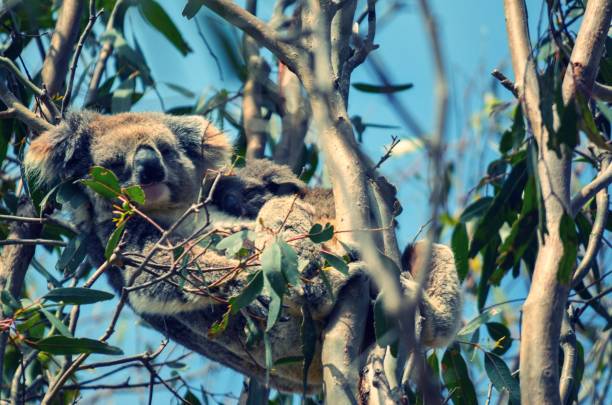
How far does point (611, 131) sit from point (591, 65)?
1.80 metres

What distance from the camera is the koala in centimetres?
314

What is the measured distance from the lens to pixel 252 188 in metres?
3.79

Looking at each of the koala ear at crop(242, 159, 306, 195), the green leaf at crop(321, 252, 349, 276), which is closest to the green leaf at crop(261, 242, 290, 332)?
the green leaf at crop(321, 252, 349, 276)

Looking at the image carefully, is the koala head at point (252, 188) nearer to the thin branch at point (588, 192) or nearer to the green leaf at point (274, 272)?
the green leaf at point (274, 272)

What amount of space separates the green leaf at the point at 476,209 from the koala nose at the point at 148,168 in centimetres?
138

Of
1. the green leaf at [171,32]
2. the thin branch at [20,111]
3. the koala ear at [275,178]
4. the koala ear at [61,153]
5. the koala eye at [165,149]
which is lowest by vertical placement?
the thin branch at [20,111]

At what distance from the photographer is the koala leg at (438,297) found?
3279 mm

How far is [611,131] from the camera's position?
398 centimetres

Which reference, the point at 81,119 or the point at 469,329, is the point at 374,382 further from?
the point at 81,119

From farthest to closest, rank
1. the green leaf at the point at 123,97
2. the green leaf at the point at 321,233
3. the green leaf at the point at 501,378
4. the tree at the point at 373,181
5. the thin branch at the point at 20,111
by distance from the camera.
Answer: the green leaf at the point at 123,97
the thin branch at the point at 20,111
the green leaf at the point at 501,378
the green leaf at the point at 321,233
the tree at the point at 373,181

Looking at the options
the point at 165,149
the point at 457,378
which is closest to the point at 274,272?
the point at 457,378

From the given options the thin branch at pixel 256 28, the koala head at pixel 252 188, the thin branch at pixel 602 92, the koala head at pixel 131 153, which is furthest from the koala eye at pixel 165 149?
the thin branch at pixel 602 92

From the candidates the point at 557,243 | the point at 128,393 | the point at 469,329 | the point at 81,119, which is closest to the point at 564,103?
the point at 557,243

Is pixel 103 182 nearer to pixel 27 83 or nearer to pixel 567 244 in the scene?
pixel 27 83
